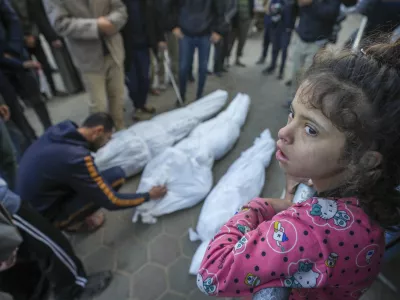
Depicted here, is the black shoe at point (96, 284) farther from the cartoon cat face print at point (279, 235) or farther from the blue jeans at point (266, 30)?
the blue jeans at point (266, 30)

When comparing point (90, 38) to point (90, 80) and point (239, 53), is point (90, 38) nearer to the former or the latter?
point (90, 80)

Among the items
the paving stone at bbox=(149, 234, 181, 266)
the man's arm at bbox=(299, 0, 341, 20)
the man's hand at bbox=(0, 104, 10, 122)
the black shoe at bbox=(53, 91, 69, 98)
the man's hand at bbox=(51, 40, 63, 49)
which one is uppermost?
the man's arm at bbox=(299, 0, 341, 20)

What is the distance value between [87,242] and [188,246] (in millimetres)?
787

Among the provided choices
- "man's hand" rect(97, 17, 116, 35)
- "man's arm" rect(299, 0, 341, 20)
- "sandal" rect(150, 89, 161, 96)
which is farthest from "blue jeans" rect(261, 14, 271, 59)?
"man's hand" rect(97, 17, 116, 35)

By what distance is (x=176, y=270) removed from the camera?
6.18 ft

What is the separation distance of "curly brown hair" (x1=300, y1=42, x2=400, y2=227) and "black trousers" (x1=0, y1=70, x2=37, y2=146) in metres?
2.52

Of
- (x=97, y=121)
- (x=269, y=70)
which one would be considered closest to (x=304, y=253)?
(x=97, y=121)

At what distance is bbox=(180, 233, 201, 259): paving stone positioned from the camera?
1993 millimetres

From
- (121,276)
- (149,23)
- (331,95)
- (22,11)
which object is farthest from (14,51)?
(331,95)

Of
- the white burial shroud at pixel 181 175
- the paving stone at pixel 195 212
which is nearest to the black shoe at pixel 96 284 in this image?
the white burial shroud at pixel 181 175

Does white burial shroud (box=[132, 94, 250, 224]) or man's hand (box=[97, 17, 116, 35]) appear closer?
white burial shroud (box=[132, 94, 250, 224])

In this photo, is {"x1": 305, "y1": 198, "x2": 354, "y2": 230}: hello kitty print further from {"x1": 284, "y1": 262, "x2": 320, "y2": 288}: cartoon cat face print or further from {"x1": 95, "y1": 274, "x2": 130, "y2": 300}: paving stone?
{"x1": 95, "y1": 274, "x2": 130, "y2": 300}: paving stone

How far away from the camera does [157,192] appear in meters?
2.14

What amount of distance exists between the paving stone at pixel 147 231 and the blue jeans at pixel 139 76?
1796mm
